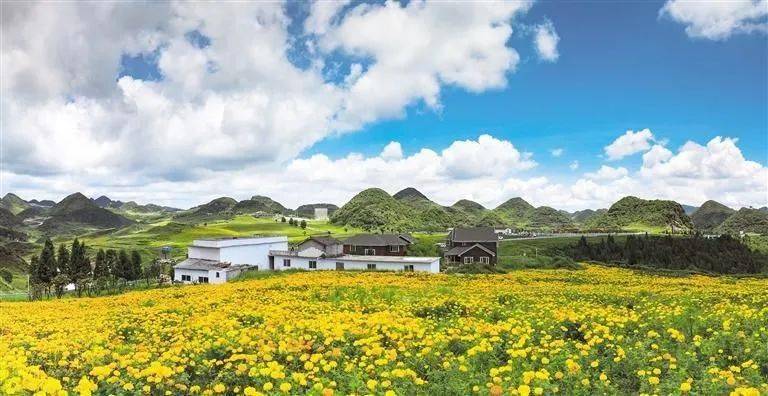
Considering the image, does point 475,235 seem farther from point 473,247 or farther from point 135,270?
point 135,270

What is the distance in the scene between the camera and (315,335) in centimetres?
1132

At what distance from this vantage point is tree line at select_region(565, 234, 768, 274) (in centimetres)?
7612

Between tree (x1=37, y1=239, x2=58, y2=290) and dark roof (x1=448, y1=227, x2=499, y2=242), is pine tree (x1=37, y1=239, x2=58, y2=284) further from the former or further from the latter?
dark roof (x1=448, y1=227, x2=499, y2=242)

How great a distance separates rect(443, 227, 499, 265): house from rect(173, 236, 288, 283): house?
86.4 feet

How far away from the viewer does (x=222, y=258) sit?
64625 millimetres

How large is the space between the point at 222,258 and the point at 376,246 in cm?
2242

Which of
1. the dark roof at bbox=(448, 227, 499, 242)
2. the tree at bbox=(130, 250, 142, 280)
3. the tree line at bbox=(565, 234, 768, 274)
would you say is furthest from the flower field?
the tree line at bbox=(565, 234, 768, 274)

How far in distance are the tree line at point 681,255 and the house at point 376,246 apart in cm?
3301

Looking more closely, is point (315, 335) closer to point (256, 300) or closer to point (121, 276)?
point (256, 300)

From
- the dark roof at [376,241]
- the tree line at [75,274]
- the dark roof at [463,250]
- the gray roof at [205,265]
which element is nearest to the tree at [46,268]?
the tree line at [75,274]

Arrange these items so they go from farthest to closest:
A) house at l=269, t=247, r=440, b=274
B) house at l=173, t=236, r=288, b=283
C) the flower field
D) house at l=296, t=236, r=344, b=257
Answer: house at l=296, t=236, r=344, b=257
house at l=173, t=236, r=288, b=283
house at l=269, t=247, r=440, b=274
the flower field

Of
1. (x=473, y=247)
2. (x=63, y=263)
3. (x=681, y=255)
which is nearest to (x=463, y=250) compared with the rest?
(x=473, y=247)

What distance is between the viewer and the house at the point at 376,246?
248 ft

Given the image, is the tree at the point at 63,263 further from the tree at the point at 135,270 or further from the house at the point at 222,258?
the house at the point at 222,258
